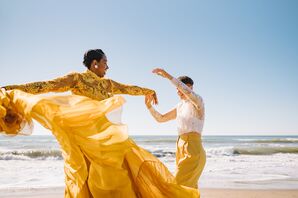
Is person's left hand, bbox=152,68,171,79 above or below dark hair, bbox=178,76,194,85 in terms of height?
above

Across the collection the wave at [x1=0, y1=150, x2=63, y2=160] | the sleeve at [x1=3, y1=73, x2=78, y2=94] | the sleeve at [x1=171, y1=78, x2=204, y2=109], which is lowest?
the wave at [x1=0, y1=150, x2=63, y2=160]

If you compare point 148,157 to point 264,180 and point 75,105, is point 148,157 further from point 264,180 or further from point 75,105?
point 264,180

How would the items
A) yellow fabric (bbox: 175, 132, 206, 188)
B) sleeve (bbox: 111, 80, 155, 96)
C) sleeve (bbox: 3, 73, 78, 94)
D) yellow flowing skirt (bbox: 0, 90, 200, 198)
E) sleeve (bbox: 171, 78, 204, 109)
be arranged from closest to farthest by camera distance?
yellow flowing skirt (bbox: 0, 90, 200, 198) < sleeve (bbox: 3, 73, 78, 94) < sleeve (bbox: 111, 80, 155, 96) < yellow fabric (bbox: 175, 132, 206, 188) < sleeve (bbox: 171, 78, 204, 109)

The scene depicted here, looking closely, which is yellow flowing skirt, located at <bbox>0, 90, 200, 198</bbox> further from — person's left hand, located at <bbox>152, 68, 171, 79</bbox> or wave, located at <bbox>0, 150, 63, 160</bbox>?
wave, located at <bbox>0, 150, 63, 160</bbox>

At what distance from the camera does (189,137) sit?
4.41 meters

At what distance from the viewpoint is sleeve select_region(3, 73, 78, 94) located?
3.08 meters

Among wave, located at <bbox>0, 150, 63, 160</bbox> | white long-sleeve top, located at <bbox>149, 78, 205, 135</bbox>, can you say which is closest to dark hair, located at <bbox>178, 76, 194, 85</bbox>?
white long-sleeve top, located at <bbox>149, 78, 205, 135</bbox>

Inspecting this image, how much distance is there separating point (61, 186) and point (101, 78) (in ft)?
21.4

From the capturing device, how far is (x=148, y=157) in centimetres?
310

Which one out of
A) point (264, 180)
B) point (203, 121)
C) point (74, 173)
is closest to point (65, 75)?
point (74, 173)

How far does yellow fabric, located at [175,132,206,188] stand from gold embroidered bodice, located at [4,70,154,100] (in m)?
1.23

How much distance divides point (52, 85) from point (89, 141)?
797 mm

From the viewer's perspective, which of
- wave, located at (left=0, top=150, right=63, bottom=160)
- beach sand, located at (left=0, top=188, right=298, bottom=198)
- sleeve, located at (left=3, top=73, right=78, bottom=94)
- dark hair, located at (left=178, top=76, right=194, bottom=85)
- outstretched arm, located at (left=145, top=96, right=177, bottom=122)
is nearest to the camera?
sleeve, located at (left=3, top=73, right=78, bottom=94)

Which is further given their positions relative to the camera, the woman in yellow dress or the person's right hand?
the person's right hand
